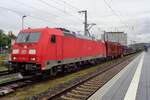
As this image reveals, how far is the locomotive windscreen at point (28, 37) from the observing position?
1699 cm

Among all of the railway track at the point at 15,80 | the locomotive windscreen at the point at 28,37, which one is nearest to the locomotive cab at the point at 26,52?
the locomotive windscreen at the point at 28,37

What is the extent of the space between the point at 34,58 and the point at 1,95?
457 cm

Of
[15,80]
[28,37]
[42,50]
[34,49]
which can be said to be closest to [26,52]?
[34,49]

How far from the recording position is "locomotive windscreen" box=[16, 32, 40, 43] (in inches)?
669

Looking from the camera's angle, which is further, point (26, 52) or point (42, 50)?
point (26, 52)

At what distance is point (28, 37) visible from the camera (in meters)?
17.4

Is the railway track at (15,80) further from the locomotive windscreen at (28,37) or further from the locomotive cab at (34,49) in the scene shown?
the locomotive windscreen at (28,37)

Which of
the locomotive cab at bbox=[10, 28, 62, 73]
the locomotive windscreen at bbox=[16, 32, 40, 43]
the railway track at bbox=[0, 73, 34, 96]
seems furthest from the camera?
the locomotive windscreen at bbox=[16, 32, 40, 43]

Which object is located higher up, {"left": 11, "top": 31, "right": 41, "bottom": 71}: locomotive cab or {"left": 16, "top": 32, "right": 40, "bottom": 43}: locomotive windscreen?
{"left": 16, "top": 32, "right": 40, "bottom": 43}: locomotive windscreen

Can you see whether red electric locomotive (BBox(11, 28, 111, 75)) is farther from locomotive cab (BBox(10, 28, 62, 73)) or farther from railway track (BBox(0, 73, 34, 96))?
railway track (BBox(0, 73, 34, 96))

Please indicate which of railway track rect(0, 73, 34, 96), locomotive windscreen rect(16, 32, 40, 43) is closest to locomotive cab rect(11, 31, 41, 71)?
locomotive windscreen rect(16, 32, 40, 43)

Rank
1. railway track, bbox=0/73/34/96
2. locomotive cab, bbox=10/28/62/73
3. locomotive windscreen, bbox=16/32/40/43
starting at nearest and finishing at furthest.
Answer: railway track, bbox=0/73/34/96, locomotive cab, bbox=10/28/62/73, locomotive windscreen, bbox=16/32/40/43

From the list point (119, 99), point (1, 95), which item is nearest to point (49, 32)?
point (1, 95)

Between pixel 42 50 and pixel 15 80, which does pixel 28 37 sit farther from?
pixel 15 80
